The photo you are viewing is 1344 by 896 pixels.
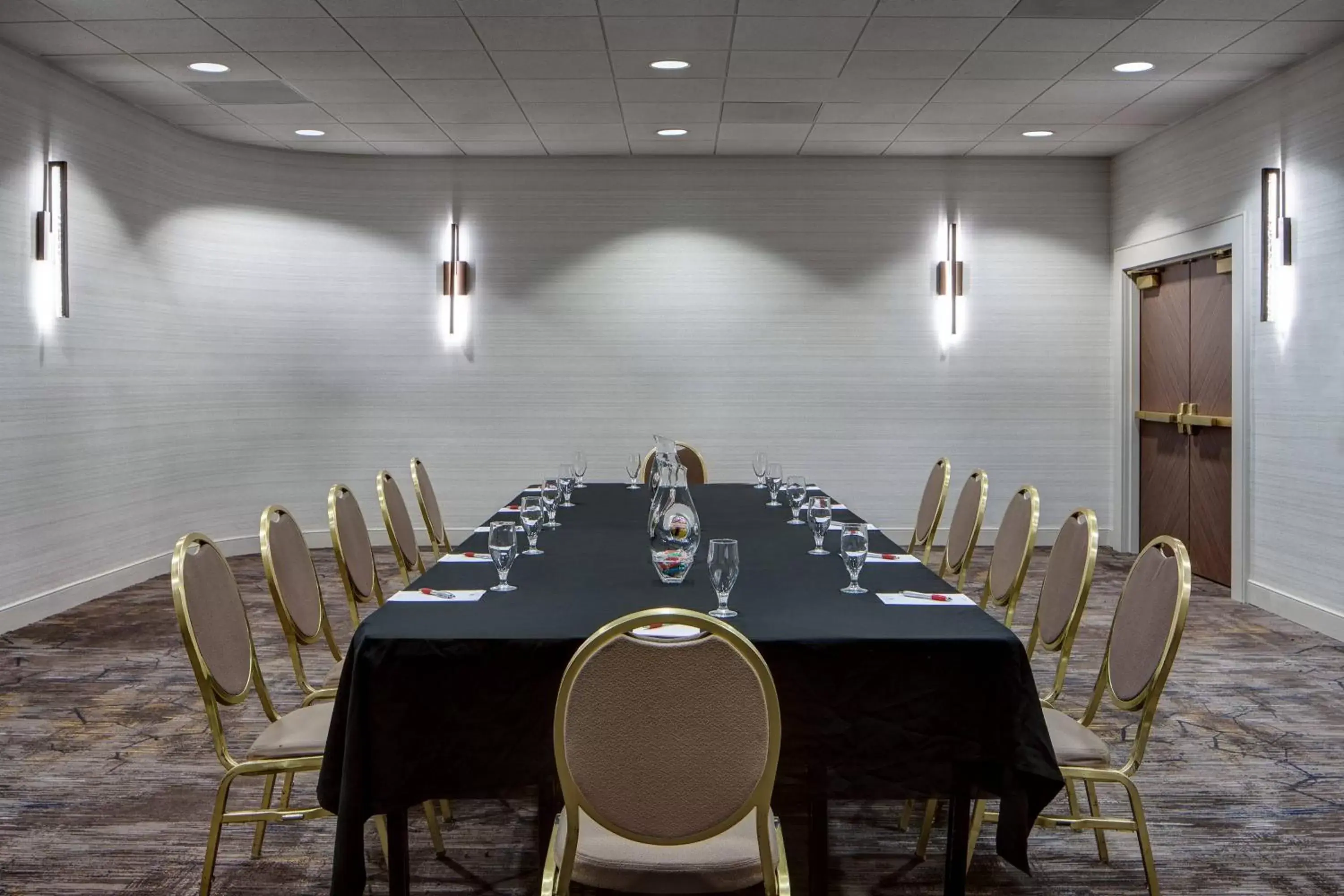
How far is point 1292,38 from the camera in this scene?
523 cm

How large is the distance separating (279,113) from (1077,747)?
6213 millimetres

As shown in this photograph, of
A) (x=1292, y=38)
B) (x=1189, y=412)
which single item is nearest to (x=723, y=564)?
(x=1292, y=38)

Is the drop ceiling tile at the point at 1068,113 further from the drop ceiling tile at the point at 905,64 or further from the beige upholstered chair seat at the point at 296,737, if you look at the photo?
the beige upholstered chair seat at the point at 296,737

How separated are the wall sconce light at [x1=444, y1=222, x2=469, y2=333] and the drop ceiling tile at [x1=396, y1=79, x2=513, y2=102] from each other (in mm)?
1757

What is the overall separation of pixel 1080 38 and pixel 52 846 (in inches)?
213

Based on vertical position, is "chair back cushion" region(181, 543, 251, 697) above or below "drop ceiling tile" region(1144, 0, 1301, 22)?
below

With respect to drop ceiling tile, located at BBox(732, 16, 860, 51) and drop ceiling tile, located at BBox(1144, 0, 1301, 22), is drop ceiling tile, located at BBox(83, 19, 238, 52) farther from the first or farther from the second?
drop ceiling tile, located at BBox(1144, 0, 1301, 22)

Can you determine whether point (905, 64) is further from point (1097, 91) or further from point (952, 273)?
point (952, 273)

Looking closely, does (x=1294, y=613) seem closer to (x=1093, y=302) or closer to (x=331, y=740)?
(x=1093, y=302)

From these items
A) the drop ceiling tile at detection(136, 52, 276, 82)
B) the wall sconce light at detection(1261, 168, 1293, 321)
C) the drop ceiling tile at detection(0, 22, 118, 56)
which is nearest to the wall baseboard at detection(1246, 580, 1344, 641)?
the wall sconce light at detection(1261, 168, 1293, 321)

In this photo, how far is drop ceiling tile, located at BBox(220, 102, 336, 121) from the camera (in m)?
6.58

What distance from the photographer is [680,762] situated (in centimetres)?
179

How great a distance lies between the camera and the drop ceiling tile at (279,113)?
6.58 metres

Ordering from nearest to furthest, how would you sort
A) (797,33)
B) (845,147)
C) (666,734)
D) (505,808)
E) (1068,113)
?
(666,734)
(505,808)
(797,33)
(1068,113)
(845,147)
